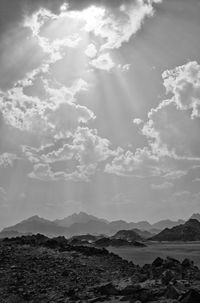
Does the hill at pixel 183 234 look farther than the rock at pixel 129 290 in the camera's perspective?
Yes

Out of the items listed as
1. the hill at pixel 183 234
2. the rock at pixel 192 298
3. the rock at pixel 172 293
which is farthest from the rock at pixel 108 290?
the hill at pixel 183 234

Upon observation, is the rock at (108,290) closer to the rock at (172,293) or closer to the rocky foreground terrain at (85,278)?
the rocky foreground terrain at (85,278)

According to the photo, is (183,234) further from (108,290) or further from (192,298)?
(192,298)

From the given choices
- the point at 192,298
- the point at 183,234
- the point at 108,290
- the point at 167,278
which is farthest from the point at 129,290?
the point at 183,234

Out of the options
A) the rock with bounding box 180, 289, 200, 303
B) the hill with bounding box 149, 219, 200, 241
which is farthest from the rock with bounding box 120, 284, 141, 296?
the hill with bounding box 149, 219, 200, 241

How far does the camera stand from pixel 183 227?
17612 cm

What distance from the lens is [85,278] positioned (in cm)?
2502

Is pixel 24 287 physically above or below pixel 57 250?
below

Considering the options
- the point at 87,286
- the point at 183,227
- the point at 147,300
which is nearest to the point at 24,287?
the point at 87,286

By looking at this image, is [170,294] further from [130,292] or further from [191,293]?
[130,292]

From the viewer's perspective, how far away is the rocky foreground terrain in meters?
16.8

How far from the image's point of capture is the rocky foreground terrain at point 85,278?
55.1 feet

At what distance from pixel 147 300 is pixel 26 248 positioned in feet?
70.5

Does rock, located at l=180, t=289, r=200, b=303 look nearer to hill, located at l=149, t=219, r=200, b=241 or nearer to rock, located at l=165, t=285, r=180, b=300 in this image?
rock, located at l=165, t=285, r=180, b=300
